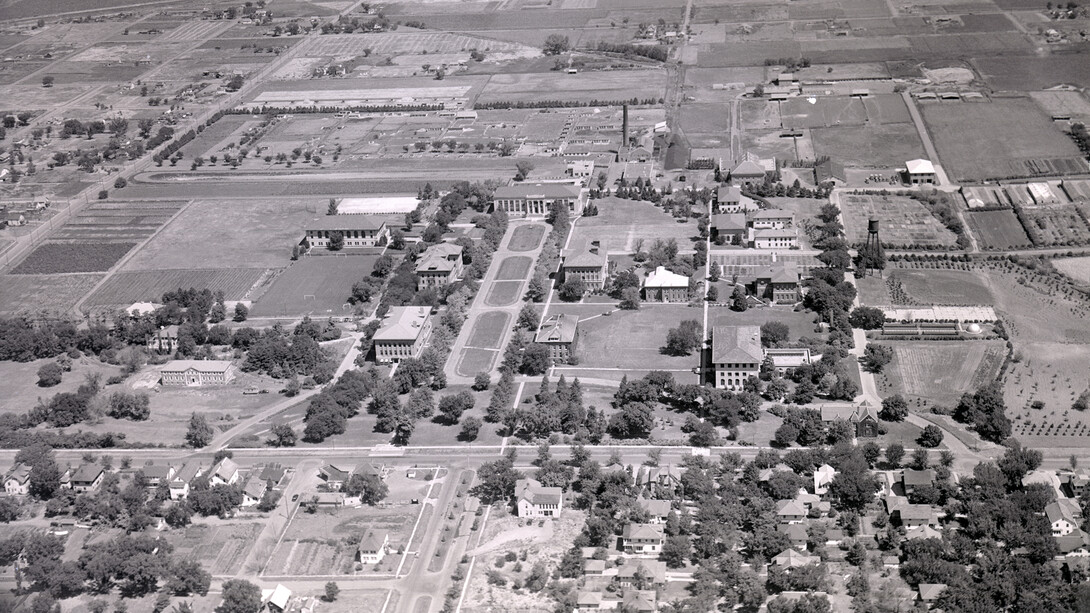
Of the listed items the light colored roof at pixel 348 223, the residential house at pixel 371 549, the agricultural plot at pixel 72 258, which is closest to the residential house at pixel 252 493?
the residential house at pixel 371 549

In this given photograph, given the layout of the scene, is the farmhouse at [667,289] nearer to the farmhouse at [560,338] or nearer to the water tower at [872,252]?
the farmhouse at [560,338]

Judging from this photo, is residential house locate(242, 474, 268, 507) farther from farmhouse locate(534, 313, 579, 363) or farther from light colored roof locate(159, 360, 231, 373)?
farmhouse locate(534, 313, 579, 363)

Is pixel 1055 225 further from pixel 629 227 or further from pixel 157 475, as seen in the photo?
pixel 157 475

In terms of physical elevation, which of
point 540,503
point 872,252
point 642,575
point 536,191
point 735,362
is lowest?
point 536,191

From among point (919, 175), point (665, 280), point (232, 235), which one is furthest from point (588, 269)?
point (919, 175)

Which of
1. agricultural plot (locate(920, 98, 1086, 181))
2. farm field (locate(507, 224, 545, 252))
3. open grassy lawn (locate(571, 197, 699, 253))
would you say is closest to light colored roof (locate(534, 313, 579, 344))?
open grassy lawn (locate(571, 197, 699, 253))

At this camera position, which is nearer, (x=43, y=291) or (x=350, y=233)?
(x=43, y=291)
